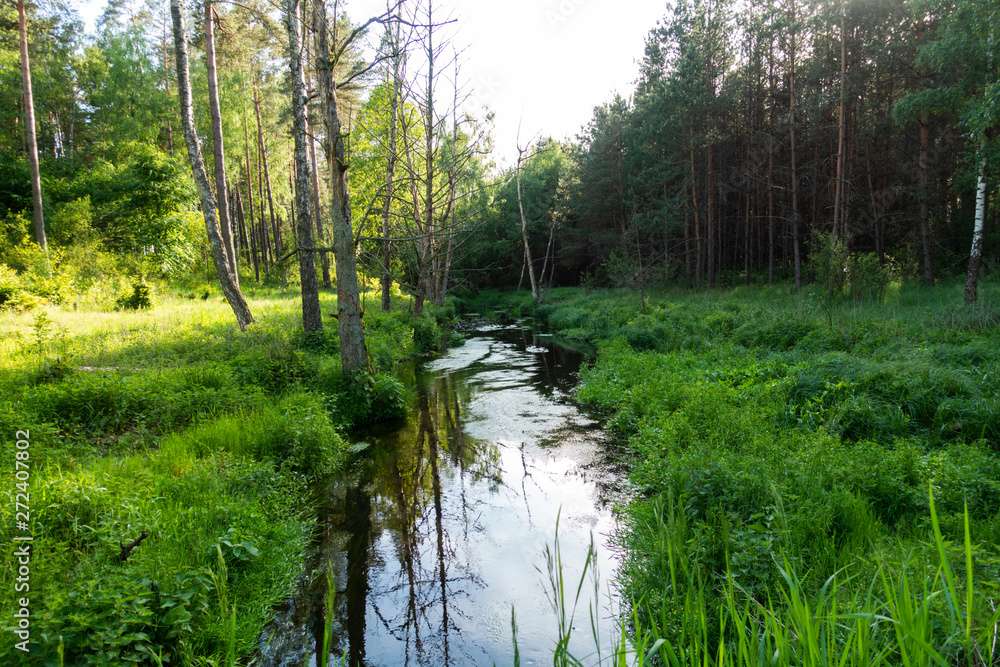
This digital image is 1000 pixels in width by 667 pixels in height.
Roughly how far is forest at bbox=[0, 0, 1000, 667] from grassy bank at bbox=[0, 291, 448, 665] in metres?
0.04

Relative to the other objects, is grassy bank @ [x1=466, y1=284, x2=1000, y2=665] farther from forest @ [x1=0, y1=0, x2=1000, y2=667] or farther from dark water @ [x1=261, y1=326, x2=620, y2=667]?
dark water @ [x1=261, y1=326, x2=620, y2=667]

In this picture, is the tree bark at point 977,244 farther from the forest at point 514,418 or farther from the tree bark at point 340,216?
the tree bark at point 340,216

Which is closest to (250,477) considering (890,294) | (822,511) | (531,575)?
(531,575)

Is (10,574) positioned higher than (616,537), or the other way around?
(10,574)

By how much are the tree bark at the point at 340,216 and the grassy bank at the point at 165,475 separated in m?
0.75

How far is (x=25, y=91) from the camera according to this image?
1784 cm

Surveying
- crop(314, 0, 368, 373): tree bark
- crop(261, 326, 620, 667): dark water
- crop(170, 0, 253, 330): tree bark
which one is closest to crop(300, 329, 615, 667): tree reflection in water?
crop(261, 326, 620, 667): dark water

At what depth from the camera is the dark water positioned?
12.7 ft

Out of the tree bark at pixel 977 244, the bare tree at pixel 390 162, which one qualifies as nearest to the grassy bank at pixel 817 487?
the tree bark at pixel 977 244

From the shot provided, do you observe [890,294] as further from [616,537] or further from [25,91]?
[25,91]

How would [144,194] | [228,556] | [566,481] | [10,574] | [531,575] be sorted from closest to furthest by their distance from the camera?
[10,574], [228,556], [531,575], [566,481], [144,194]

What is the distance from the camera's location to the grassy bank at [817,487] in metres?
2.10

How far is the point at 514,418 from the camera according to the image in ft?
32.0

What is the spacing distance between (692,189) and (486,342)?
14.8 meters
